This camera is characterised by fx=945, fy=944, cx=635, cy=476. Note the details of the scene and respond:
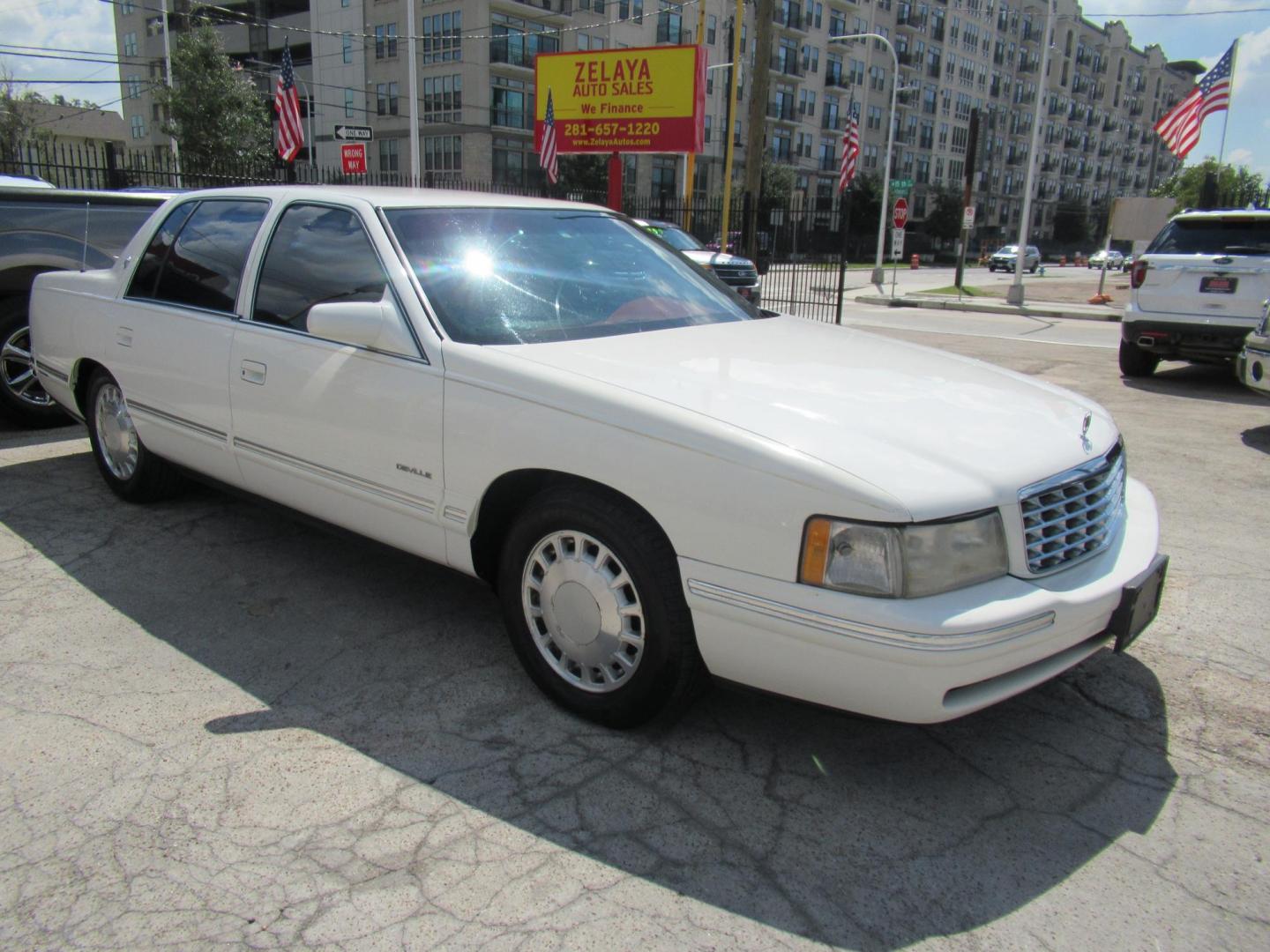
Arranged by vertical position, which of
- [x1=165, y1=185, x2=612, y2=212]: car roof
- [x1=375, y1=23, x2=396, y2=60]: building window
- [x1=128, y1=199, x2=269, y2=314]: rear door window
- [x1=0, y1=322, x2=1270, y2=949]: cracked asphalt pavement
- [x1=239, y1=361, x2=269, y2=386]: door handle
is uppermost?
[x1=375, y1=23, x2=396, y2=60]: building window

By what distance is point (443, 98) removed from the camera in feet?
155

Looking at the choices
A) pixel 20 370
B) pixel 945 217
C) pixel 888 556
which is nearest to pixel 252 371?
pixel 888 556

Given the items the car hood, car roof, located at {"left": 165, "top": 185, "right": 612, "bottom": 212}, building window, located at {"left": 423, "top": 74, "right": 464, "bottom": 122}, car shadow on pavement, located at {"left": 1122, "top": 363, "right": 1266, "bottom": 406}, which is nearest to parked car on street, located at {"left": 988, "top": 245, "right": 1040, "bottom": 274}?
building window, located at {"left": 423, "top": 74, "right": 464, "bottom": 122}

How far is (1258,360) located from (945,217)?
70.8 meters

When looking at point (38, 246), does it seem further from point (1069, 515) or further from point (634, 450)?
point (1069, 515)

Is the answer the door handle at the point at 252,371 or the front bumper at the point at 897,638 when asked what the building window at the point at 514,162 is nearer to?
the door handle at the point at 252,371

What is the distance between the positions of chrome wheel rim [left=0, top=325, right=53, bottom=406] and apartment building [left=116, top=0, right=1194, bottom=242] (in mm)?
12617

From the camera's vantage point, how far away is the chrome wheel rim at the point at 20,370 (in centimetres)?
616

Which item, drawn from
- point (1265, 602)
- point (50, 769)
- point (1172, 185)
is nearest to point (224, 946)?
point (50, 769)

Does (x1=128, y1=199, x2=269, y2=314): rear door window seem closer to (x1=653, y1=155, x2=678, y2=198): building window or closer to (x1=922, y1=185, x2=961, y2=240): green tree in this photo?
(x1=653, y1=155, x2=678, y2=198): building window

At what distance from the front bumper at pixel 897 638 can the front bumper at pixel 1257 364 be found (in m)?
5.62

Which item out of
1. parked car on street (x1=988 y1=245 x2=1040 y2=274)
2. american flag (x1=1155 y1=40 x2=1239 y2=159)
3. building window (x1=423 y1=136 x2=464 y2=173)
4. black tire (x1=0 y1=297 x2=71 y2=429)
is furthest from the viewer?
parked car on street (x1=988 y1=245 x2=1040 y2=274)

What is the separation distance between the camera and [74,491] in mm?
5281

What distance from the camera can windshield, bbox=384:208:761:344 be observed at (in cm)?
334
